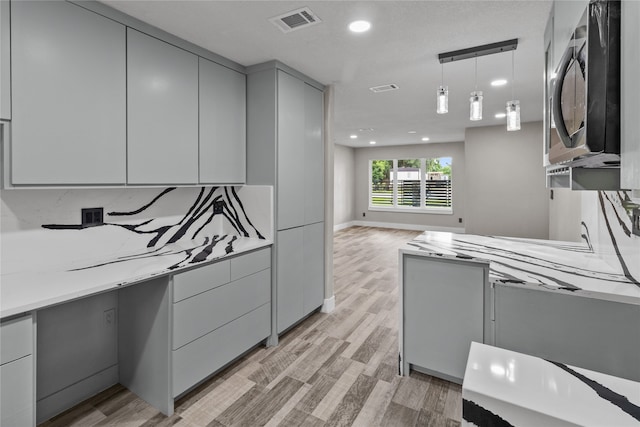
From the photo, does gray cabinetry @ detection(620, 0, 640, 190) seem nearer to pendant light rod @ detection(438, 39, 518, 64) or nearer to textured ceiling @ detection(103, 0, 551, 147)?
textured ceiling @ detection(103, 0, 551, 147)

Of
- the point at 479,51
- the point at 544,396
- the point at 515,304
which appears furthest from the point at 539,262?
the point at 479,51

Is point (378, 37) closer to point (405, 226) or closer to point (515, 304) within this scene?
point (515, 304)

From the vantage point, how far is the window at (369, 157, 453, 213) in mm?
9273

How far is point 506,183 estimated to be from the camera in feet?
20.5

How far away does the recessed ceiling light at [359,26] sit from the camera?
2.16m

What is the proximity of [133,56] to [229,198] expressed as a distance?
1.39 meters

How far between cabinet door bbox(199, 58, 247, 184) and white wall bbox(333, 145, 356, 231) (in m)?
6.36

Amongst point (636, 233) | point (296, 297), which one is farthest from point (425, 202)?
point (636, 233)

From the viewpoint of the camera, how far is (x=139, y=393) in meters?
2.23

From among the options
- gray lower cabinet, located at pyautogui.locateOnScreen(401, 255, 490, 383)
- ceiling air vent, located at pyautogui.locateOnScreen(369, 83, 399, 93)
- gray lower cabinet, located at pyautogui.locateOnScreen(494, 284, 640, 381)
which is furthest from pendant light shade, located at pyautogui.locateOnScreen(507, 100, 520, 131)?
ceiling air vent, located at pyautogui.locateOnScreen(369, 83, 399, 93)

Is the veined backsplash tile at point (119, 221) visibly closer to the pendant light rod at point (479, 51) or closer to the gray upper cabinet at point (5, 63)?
the gray upper cabinet at point (5, 63)

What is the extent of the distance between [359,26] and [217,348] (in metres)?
2.39

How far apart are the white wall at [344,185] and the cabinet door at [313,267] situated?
18.8ft

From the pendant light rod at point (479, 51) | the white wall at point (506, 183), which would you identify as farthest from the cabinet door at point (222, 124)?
the white wall at point (506, 183)
